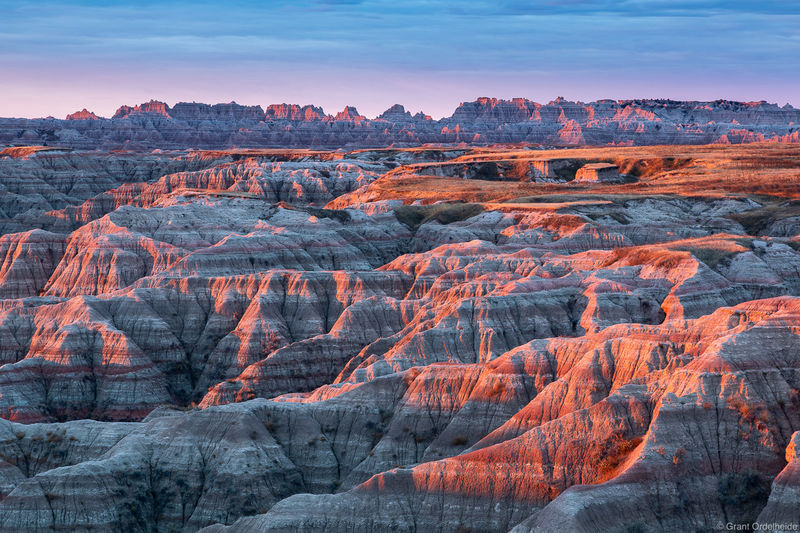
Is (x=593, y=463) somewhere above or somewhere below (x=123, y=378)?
above

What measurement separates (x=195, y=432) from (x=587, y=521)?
986 inches

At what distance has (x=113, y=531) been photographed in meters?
51.7

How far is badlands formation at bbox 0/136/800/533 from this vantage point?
45.9 m

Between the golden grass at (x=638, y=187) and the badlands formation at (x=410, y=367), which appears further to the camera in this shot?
the golden grass at (x=638, y=187)

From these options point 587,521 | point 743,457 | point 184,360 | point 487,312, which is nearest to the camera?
point 587,521

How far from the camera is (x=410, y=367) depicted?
72.4 meters

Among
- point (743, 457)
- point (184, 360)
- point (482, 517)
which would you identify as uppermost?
point (743, 457)

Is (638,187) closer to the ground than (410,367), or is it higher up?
higher up

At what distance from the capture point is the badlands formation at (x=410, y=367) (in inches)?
1809

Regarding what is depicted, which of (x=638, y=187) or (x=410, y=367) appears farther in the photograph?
(x=638, y=187)

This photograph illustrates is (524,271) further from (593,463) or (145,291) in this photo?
(593,463)

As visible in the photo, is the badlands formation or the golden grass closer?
the badlands formation

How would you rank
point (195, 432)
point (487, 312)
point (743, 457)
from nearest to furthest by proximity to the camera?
1. point (743, 457)
2. point (195, 432)
3. point (487, 312)

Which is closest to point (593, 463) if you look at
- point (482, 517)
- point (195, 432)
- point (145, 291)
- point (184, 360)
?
point (482, 517)
